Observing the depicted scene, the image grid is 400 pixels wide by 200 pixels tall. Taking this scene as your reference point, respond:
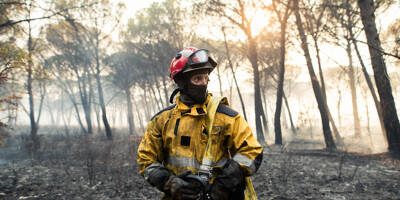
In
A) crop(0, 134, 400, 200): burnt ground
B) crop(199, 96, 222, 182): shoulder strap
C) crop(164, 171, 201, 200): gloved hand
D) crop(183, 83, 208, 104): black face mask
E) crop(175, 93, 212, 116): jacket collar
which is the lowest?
crop(0, 134, 400, 200): burnt ground

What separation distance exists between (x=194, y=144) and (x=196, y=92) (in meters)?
0.45

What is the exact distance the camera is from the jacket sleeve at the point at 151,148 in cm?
192

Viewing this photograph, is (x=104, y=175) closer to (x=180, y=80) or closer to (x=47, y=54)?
(x=180, y=80)

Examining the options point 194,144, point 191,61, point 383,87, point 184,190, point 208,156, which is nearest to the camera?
point 184,190

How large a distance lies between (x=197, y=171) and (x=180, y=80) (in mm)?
830

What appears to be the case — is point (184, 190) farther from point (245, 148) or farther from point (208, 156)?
point (245, 148)

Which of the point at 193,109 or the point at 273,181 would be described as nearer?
the point at 193,109

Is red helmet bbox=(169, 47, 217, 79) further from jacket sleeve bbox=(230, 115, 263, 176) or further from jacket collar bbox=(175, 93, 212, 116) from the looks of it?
jacket sleeve bbox=(230, 115, 263, 176)

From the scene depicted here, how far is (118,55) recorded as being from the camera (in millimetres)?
23844

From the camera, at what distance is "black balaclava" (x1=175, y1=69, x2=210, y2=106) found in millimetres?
1968

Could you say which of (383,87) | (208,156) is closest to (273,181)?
(208,156)

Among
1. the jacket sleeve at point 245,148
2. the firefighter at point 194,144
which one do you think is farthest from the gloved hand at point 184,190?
the jacket sleeve at point 245,148

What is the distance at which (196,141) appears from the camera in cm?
183

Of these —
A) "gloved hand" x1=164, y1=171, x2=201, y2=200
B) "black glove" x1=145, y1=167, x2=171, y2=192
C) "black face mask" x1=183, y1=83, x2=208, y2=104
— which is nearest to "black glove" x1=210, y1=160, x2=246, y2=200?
"gloved hand" x1=164, y1=171, x2=201, y2=200
